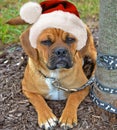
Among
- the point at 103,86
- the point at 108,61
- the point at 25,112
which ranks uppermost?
the point at 108,61

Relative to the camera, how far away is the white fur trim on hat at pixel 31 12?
324 centimetres

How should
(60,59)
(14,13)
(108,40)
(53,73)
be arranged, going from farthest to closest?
1. (14,13)
2. (53,73)
3. (60,59)
4. (108,40)

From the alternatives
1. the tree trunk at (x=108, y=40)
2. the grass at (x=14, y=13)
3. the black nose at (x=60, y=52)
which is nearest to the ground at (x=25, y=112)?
→ the tree trunk at (x=108, y=40)

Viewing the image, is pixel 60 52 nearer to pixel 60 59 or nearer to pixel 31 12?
pixel 60 59

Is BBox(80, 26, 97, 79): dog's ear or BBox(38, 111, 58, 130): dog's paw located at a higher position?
BBox(80, 26, 97, 79): dog's ear

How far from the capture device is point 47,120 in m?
3.30

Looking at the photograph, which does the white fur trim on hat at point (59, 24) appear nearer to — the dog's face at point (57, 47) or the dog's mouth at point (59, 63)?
the dog's face at point (57, 47)

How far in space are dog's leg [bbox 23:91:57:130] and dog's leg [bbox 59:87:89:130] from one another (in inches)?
2.9

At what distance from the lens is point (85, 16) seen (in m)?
5.70

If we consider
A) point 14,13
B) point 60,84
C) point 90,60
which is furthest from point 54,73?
point 14,13

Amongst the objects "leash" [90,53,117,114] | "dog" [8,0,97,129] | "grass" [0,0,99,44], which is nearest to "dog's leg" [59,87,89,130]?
"dog" [8,0,97,129]

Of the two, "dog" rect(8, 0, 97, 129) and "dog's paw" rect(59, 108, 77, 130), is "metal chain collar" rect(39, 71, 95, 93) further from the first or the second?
"dog's paw" rect(59, 108, 77, 130)

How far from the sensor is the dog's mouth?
3232mm

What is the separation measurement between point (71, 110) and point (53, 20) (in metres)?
0.73
